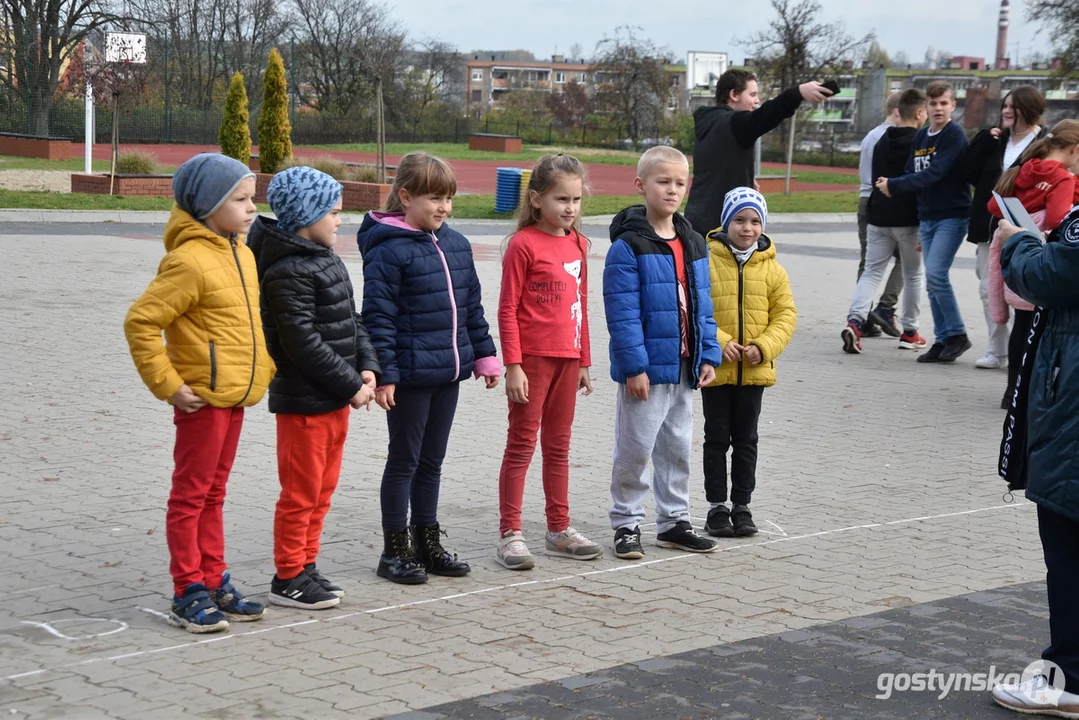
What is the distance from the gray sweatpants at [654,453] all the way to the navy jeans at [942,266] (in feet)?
18.8

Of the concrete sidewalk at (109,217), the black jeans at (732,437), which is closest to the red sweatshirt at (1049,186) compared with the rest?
the black jeans at (732,437)

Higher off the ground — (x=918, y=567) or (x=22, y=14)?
(x=22, y=14)

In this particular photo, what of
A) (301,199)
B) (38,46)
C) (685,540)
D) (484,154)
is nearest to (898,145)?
(685,540)

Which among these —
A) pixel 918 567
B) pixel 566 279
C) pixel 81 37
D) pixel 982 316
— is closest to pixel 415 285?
pixel 566 279

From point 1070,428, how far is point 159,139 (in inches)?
1779

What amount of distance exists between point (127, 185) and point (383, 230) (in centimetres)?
2246

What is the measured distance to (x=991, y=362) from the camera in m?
10.8

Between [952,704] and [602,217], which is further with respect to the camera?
[602,217]

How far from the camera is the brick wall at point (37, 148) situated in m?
38.6

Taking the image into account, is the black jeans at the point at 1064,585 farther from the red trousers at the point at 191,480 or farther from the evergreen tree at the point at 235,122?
the evergreen tree at the point at 235,122

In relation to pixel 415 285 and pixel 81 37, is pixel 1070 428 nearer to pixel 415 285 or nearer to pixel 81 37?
pixel 415 285

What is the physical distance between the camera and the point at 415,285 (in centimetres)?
511

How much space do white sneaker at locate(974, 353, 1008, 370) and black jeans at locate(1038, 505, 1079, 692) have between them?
23.1 feet

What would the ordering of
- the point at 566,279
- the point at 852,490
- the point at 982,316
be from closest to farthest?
1. the point at 566,279
2. the point at 852,490
3. the point at 982,316
